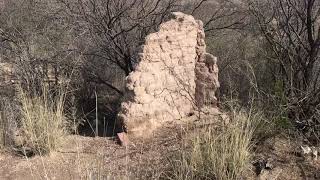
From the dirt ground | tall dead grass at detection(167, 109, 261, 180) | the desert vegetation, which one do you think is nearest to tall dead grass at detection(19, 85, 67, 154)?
the desert vegetation

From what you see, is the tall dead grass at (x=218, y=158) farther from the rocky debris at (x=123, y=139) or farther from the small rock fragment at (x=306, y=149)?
the rocky debris at (x=123, y=139)

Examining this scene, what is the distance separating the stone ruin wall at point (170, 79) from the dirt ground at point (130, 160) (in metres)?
0.26

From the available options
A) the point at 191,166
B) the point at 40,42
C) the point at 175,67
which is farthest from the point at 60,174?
the point at 40,42

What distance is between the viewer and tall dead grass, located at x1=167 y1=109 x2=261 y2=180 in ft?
15.5

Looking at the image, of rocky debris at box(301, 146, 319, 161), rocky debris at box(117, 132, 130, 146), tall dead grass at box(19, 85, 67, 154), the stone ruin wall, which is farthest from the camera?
the stone ruin wall

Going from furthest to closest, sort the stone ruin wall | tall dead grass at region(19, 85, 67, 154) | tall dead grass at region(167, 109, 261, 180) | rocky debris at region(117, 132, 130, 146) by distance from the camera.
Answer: the stone ruin wall < rocky debris at region(117, 132, 130, 146) < tall dead grass at region(19, 85, 67, 154) < tall dead grass at region(167, 109, 261, 180)

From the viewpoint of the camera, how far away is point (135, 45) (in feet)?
28.9

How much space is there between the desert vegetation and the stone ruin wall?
201mm

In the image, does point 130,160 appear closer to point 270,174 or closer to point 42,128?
point 42,128

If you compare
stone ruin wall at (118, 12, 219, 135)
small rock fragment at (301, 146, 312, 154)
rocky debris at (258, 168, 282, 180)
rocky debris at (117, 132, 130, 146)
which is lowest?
rocky debris at (258, 168, 282, 180)

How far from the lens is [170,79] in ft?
21.9

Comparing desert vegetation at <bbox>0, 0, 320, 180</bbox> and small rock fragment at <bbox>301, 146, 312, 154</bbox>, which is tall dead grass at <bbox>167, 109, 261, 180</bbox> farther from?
small rock fragment at <bbox>301, 146, 312, 154</bbox>

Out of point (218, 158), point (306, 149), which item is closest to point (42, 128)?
point (218, 158)

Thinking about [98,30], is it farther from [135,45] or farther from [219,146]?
[219,146]
